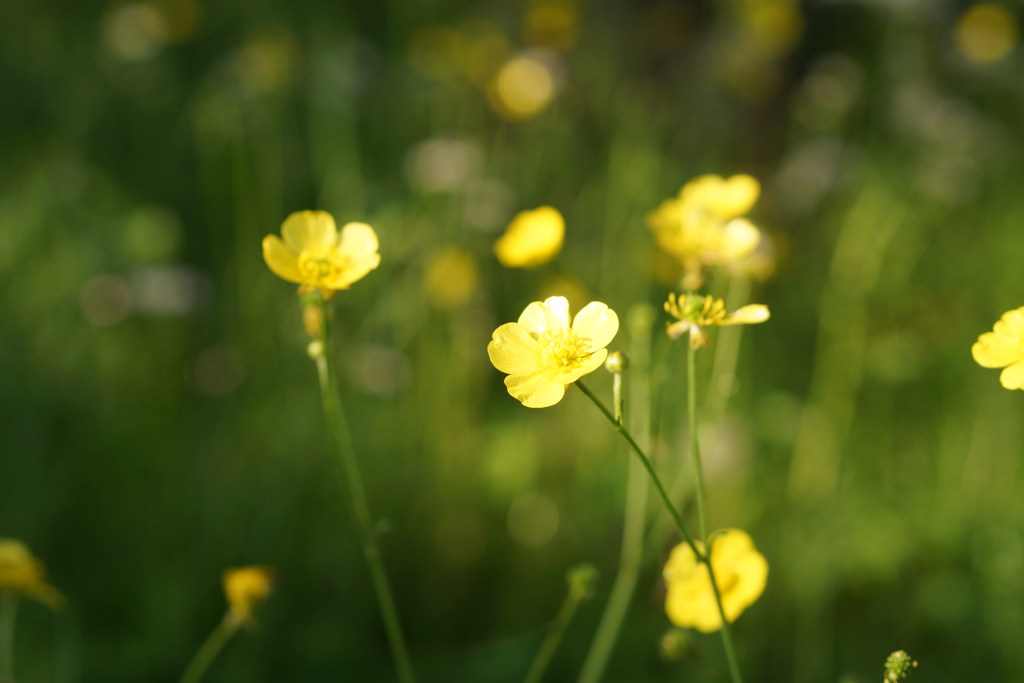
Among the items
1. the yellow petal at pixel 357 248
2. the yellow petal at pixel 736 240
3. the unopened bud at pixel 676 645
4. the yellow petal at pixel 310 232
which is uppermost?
the yellow petal at pixel 310 232

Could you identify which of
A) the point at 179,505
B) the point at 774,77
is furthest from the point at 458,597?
the point at 774,77

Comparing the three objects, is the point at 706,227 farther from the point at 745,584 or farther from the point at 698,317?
the point at 745,584

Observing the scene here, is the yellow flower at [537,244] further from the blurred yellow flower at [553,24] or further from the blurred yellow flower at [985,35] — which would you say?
the blurred yellow flower at [985,35]

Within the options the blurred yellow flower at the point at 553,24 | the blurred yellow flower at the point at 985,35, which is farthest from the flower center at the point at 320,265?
the blurred yellow flower at the point at 985,35

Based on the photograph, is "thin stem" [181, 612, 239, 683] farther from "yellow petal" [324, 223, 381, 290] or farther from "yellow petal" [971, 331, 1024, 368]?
"yellow petal" [971, 331, 1024, 368]

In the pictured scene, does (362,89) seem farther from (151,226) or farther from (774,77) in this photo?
(774,77)

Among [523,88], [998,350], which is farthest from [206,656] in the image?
[523,88]
